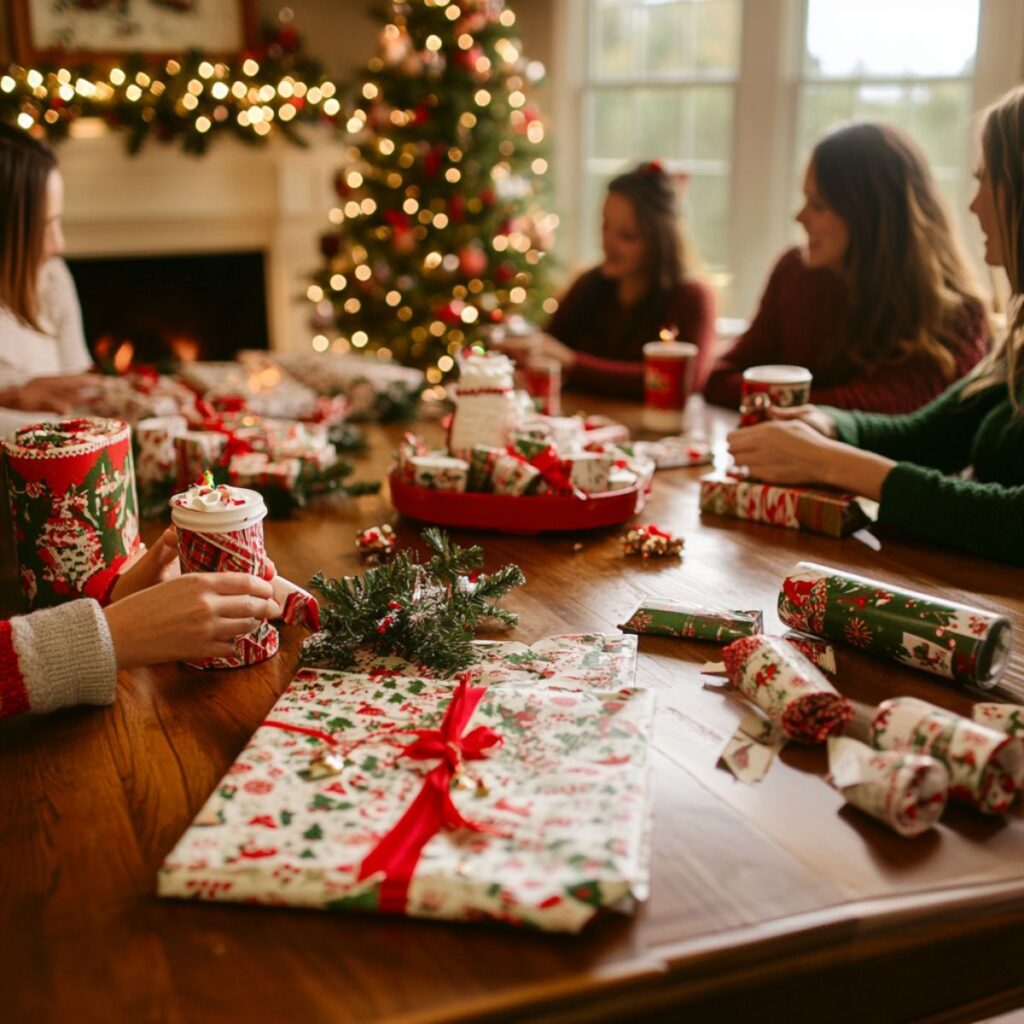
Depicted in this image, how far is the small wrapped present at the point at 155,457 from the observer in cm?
179

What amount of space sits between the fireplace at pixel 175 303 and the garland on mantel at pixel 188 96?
595 mm

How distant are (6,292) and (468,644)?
54.4 inches

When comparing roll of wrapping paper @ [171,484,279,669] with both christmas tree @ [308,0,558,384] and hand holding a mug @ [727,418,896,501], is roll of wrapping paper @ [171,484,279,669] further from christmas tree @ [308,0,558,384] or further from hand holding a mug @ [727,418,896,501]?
christmas tree @ [308,0,558,384]

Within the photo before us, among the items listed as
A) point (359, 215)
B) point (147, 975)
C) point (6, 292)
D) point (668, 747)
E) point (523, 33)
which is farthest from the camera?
point (523, 33)

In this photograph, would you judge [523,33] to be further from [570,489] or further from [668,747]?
[668,747]

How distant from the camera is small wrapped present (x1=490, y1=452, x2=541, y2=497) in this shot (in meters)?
1.59

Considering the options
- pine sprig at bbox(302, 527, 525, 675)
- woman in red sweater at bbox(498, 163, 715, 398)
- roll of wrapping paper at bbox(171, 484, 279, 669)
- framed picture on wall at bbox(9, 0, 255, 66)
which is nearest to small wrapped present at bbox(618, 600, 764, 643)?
pine sprig at bbox(302, 527, 525, 675)

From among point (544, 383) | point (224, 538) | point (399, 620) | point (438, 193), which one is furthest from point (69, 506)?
point (438, 193)

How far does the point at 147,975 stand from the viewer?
2.33 feet

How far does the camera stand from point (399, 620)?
114 centimetres

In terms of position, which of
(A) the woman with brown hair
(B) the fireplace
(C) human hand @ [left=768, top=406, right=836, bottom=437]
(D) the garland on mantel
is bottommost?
(B) the fireplace

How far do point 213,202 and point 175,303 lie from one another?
57 centimetres

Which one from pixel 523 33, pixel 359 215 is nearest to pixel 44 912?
pixel 359 215

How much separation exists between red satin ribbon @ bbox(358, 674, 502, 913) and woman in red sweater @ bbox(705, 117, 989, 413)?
5.01 ft
